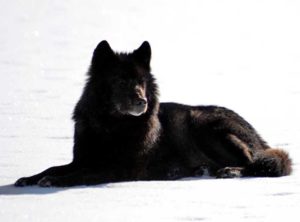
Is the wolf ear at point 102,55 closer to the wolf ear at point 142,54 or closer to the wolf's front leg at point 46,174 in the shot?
the wolf ear at point 142,54

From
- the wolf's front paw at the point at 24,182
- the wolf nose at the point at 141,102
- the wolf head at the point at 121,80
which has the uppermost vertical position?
the wolf head at the point at 121,80

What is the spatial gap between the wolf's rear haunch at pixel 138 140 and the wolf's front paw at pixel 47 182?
0.11 feet

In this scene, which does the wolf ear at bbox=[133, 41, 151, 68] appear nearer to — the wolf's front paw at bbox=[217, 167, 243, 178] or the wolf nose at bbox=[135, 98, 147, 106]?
the wolf nose at bbox=[135, 98, 147, 106]

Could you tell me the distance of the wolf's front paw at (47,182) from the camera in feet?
27.4

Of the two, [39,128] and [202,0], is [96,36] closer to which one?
[202,0]

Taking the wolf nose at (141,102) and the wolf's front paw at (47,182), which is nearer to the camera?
the wolf's front paw at (47,182)

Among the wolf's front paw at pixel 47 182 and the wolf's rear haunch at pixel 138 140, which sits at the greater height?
the wolf's rear haunch at pixel 138 140

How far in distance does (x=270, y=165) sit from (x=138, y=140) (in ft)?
4.57

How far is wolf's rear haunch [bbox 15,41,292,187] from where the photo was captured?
8.91 m

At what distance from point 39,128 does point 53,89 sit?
4306 millimetres

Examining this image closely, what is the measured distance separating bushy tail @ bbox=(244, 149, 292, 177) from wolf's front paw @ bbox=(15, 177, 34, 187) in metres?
2.30

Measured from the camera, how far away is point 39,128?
12.0 metres

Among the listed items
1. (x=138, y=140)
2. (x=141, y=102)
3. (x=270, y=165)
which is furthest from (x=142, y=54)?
(x=270, y=165)

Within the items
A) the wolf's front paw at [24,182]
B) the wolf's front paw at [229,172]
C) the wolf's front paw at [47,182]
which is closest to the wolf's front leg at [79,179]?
the wolf's front paw at [47,182]
